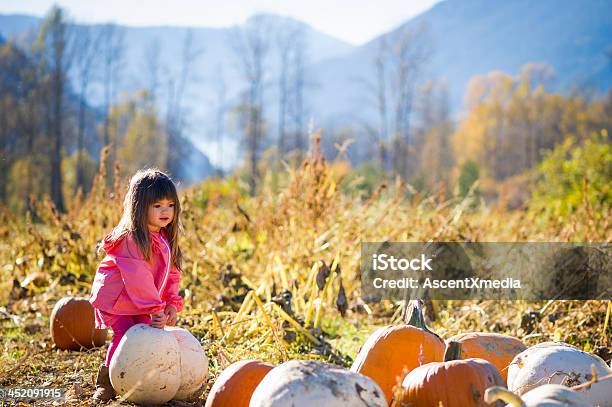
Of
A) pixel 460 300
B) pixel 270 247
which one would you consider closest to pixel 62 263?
pixel 270 247

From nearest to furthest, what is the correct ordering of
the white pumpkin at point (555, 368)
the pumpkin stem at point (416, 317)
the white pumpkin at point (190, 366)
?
1. the white pumpkin at point (555, 368)
2. the white pumpkin at point (190, 366)
3. the pumpkin stem at point (416, 317)

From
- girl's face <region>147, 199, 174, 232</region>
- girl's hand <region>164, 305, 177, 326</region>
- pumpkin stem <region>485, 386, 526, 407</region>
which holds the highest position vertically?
girl's face <region>147, 199, 174, 232</region>

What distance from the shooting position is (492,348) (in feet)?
9.20

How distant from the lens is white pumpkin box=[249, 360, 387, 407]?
1.79 m

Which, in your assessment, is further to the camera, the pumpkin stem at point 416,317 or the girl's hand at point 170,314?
the girl's hand at point 170,314

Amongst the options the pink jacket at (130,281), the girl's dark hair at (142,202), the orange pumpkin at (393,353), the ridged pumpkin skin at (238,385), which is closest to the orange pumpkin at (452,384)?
the orange pumpkin at (393,353)

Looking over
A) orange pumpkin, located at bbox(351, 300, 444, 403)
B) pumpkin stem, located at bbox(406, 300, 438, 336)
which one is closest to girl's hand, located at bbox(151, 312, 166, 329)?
orange pumpkin, located at bbox(351, 300, 444, 403)

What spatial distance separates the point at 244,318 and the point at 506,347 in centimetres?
148

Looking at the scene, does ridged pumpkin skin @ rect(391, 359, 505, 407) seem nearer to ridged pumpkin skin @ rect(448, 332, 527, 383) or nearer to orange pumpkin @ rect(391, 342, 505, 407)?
orange pumpkin @ rect(391, 342, 505, 407)

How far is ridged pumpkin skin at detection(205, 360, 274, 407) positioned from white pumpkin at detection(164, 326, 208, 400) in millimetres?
359

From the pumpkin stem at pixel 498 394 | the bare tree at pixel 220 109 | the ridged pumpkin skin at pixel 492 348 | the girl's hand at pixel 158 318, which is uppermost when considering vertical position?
the bare tree at pixel 220 109

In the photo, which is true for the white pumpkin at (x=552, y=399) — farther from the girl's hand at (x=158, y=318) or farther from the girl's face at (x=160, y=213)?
the girl's face at (x=160, y=213)

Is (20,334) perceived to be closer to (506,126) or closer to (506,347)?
(506,347)

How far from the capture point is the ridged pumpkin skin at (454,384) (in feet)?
6.92
